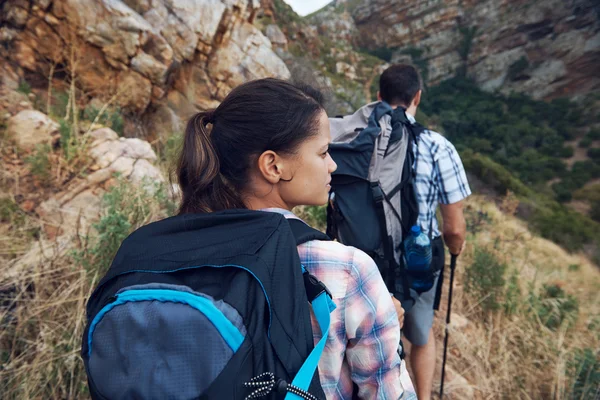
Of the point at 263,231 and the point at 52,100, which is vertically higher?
the point at 52,100

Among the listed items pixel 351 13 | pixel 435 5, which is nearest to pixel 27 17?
pixel 435 5

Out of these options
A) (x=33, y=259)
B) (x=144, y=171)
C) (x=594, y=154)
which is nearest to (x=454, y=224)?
(x=33, y=259)

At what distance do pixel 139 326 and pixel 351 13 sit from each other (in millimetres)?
51903

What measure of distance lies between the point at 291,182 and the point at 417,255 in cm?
94

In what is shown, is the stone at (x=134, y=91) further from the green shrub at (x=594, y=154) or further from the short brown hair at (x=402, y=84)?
the green shrub at (x=594, y=154)

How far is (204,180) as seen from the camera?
2.72ft

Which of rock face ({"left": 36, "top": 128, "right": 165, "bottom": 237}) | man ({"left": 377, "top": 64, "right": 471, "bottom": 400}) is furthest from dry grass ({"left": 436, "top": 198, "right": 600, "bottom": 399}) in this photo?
rock face ({"left": 36, "top": 128, "right": 165, "bottom": 237})

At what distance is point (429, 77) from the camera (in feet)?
124

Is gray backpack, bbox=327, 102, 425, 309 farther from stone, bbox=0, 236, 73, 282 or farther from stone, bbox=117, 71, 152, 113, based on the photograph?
stone, bbox=117, 71, 152, 113

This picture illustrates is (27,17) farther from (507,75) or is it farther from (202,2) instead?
(507,75)

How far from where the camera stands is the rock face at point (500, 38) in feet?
93.2

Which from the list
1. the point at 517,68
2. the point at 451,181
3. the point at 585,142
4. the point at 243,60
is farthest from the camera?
the point at 517,68

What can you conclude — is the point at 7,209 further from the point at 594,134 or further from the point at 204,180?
the point at 594,134

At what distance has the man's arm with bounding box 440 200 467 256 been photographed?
1713mm
